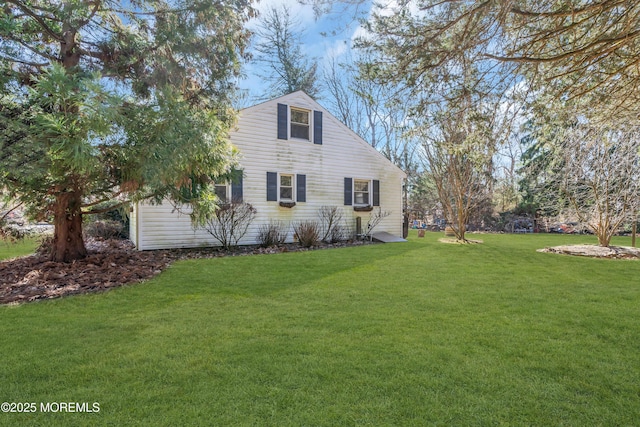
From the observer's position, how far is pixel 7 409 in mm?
1883

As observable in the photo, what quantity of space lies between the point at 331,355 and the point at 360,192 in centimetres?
1028

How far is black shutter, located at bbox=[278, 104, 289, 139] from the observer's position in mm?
10664

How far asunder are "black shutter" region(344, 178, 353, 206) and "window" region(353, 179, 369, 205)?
0.32m

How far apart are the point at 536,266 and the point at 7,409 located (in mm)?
8001

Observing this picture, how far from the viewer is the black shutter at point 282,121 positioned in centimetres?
1066

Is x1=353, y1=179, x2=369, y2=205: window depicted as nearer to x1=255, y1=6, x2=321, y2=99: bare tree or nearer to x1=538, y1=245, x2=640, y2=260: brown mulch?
x1=538, y1=245, x2=640, y2=260: brown mulch

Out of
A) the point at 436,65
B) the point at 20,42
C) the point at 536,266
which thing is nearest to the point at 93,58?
the point at 20,42

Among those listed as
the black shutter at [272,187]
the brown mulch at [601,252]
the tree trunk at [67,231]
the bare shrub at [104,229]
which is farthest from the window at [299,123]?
→ the brown mulch at [601,252]

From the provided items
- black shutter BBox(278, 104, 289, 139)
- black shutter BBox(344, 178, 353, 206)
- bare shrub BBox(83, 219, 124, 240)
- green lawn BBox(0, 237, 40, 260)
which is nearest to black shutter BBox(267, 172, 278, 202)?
black shutter BBox(278, 104, 289, 139)

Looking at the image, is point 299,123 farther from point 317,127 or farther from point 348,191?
point 348,191

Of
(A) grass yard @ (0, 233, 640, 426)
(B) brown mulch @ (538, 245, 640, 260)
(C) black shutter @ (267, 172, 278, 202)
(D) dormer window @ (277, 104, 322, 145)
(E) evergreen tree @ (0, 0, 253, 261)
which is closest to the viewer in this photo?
(A) grass yard @ (0, 233, 640, 426)

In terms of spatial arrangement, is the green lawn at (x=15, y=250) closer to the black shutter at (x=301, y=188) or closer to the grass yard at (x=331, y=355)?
the grass yard at (x=331, y=355)

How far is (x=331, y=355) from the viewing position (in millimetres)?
2523

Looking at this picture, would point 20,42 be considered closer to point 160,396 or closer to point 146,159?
point 146,159
